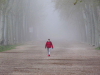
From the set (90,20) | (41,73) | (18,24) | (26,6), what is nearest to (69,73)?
(41,73)

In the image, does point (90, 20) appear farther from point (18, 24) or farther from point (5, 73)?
point (5, 73)

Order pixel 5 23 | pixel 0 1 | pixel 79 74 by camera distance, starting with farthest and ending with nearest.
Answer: pixel 5 23 → pixel 0 1 → pixel 79 74

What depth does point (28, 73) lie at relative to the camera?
802 cm

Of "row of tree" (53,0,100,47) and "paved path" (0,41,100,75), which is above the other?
"row of tree" (53,0,100,47)

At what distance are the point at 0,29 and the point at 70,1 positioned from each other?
10489 millimetres

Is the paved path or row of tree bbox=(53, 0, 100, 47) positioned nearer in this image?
the paved path

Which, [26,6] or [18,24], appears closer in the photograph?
[18,24]

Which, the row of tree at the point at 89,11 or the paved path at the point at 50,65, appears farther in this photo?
the row of tree at the point at 89,11

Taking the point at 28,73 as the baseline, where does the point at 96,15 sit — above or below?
above

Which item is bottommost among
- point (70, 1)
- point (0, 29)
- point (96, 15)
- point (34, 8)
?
point (0, 29)

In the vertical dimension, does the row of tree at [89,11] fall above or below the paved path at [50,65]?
above

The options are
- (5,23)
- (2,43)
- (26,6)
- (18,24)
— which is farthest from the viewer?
(26,6)

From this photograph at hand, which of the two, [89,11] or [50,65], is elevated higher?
[89,11]

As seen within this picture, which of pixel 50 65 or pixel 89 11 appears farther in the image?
pixel 89 11
